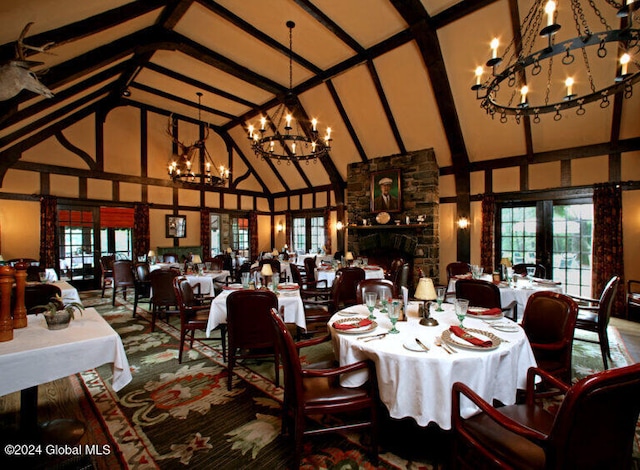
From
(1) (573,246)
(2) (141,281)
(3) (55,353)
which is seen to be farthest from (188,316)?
(1) (573,246)

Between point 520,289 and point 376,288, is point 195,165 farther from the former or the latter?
point 520,289

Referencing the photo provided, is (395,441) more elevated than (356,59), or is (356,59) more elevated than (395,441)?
(356,59)

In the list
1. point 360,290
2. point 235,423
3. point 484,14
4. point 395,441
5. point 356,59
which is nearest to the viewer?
point 395,441

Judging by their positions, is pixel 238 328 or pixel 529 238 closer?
pixel 238 328

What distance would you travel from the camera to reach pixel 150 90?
802 cm

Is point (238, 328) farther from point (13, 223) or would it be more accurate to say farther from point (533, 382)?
point (13, 223)

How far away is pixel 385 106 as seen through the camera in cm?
687

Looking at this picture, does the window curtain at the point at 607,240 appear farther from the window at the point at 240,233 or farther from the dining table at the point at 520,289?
the window at the point at 240,233

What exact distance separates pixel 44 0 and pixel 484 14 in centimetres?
579

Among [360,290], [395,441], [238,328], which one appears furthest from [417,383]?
[238,328]

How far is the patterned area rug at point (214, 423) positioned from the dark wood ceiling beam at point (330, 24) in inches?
212

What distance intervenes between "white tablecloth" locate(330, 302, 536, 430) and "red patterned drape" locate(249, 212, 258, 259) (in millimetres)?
10547

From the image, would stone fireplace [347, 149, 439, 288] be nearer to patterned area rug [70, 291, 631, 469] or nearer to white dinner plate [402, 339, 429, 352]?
patterned area rug [70, 291, 631, 469]

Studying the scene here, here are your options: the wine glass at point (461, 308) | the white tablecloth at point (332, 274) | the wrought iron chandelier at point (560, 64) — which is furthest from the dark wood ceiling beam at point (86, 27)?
the white tablecloth at point (332, 274)
